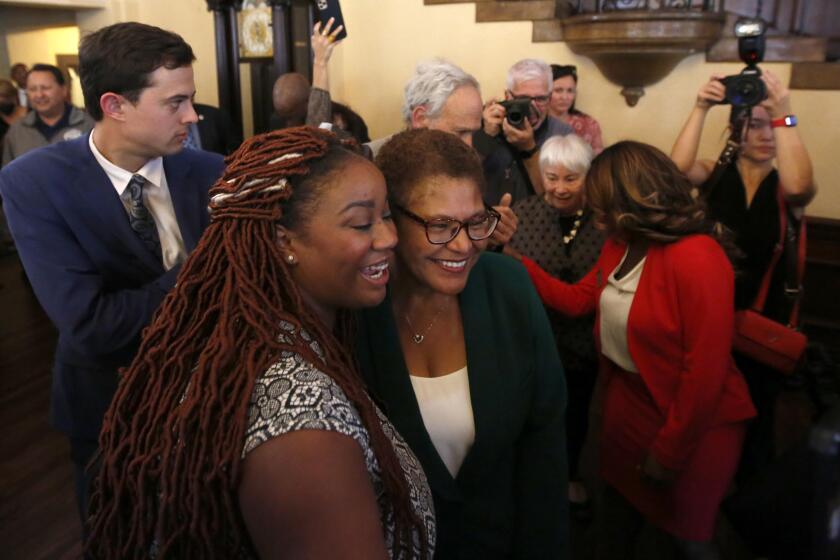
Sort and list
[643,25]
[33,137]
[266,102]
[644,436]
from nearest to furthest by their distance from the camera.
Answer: [644,436]
[643,25]
[33,137]
[266,102]

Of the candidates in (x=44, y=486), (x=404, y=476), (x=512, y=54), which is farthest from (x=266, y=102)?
(x=404, y=476)

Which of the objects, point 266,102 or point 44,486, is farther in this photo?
point 266,102

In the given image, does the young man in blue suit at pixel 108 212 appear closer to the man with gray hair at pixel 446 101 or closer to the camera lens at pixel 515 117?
the man with gray hair at pixel 446 101

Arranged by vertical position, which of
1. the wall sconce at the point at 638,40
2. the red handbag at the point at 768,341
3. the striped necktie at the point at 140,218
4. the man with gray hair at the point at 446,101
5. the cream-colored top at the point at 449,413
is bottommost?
the red handbag at the point at 768,341

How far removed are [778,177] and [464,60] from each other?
2536mm

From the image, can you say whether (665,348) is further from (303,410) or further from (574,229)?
(303,410)

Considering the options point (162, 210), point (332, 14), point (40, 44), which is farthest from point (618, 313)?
point (40, 44)

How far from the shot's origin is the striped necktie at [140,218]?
1453mm

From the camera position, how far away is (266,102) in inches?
184

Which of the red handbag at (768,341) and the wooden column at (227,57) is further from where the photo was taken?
the wooden column at (227,57)

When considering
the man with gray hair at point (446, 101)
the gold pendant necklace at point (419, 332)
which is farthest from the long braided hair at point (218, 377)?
the man with gray hair at point (446, 101)

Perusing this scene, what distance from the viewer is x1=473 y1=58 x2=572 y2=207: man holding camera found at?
2.42 m

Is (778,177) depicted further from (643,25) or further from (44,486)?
(44,486)

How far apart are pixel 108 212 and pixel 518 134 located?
4.90ft
